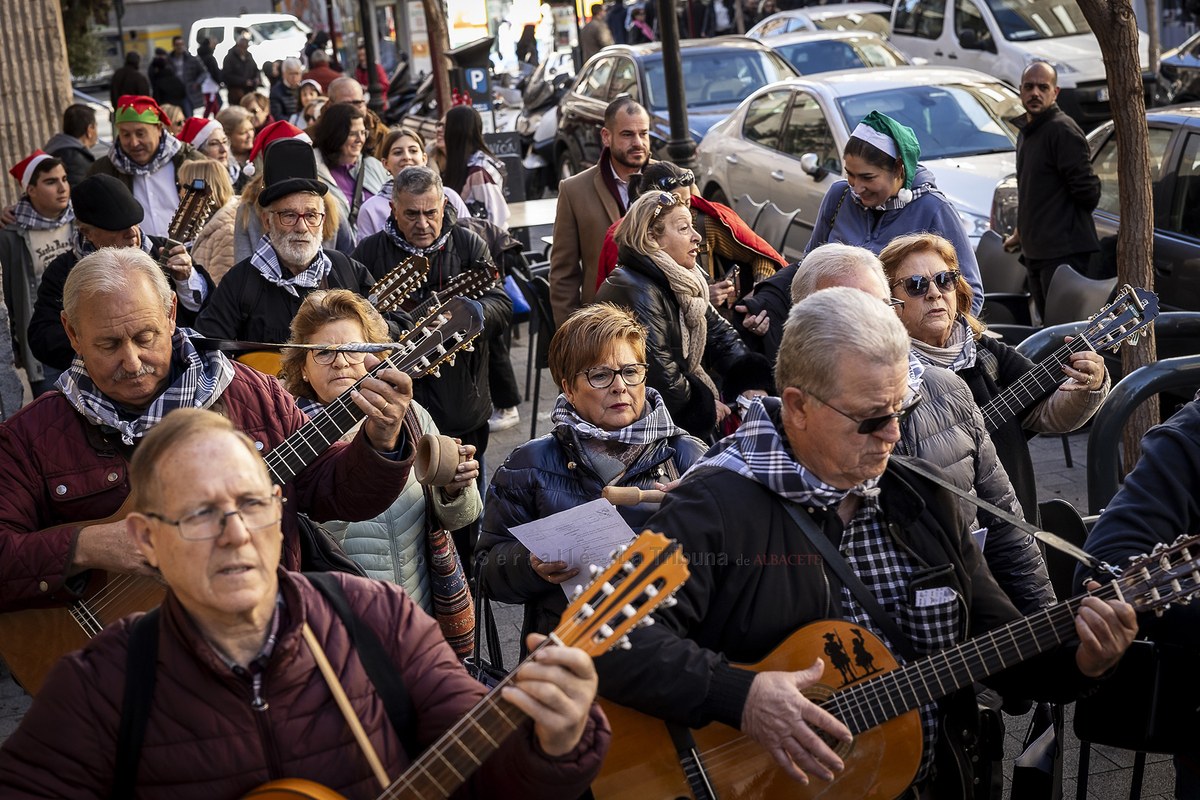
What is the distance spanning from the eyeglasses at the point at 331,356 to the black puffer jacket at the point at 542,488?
33.8 inches

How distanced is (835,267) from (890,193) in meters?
1.80

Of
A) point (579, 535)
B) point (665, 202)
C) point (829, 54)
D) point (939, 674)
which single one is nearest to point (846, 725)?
point (939, 674)

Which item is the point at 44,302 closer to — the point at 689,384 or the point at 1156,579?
the point at 689,384

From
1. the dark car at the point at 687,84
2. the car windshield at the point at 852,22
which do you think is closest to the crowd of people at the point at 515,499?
the dark car at the point at 687,84

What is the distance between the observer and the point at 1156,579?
2.62 m

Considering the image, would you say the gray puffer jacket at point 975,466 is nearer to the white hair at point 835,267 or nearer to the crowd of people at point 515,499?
the crowd of people at point 515,499

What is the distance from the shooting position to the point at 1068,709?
4.31m

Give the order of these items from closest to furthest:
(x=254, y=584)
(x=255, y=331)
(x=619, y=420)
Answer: (x=254, y=584) → (x=619, y=420) → (x=255, y=331)

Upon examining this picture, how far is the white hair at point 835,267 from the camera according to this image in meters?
3.85

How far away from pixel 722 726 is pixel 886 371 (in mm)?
896

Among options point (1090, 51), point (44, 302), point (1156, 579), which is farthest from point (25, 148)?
point (1090, 51)

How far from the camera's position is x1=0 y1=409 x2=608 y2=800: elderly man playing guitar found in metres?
2.15

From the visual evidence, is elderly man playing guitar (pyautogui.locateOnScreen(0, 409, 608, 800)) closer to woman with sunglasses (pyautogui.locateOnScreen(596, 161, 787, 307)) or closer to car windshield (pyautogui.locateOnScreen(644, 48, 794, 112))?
woman with sunglasses (pyautogui.locateOnScreen(596, 161, 787, 307))

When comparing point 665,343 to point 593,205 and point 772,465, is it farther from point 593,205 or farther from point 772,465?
point 772,465
